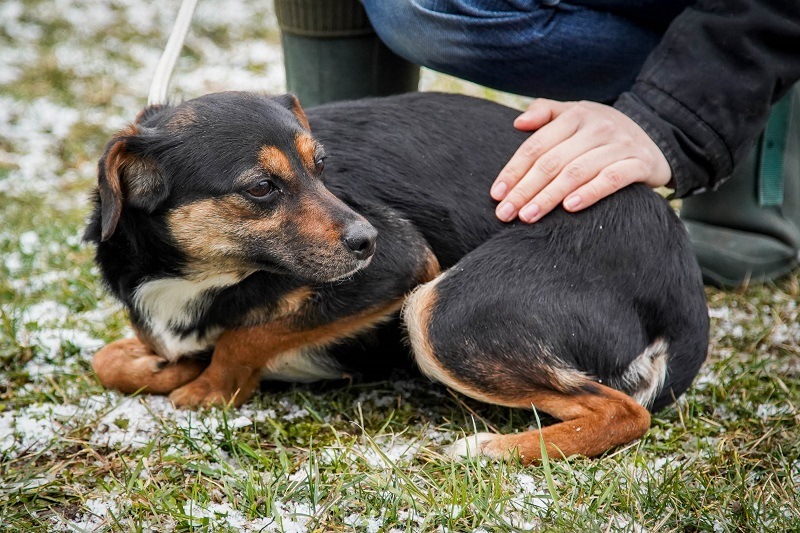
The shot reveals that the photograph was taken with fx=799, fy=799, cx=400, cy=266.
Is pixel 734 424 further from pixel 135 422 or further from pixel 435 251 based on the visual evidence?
pixel 135 422

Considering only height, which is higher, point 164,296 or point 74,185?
point 164,296

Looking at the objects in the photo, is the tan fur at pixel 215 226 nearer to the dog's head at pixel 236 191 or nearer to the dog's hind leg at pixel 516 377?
the dog's head at pixel 236 191

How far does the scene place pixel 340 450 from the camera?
2801mm

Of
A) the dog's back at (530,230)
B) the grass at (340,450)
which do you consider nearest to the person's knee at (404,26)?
the dog's back at (530,230)

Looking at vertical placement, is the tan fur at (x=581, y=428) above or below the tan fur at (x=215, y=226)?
below

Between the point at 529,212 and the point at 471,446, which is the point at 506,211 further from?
the point at 471,446

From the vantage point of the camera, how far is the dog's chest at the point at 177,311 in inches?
118

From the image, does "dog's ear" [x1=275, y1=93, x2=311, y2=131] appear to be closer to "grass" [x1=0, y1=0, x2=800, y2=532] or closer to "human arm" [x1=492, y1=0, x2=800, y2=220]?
"human arm" [x1=492, y1=0, x2=800, y2=220]

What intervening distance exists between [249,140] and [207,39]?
5.45 meters

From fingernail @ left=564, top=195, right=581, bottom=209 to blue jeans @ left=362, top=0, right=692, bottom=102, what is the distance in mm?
919

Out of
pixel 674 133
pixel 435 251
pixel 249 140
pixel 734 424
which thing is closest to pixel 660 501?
pixel 734 424

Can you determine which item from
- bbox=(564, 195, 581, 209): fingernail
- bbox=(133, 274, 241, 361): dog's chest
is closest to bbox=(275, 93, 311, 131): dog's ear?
bbox=(133, 274, 241, 361): dog's chest

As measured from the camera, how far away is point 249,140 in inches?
107

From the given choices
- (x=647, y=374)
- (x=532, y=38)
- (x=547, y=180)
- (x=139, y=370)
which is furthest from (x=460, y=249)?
(x=139, y=370)
